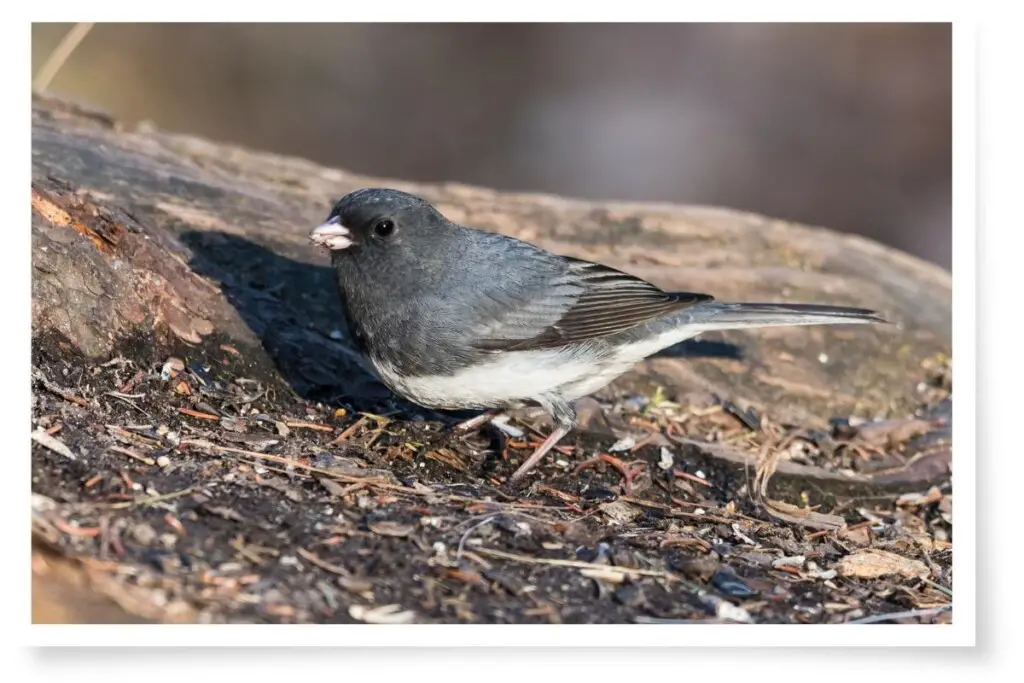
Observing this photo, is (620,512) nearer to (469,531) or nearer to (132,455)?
(469,531)

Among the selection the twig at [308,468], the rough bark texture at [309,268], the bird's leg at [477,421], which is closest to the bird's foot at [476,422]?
the bird's leg at [477,421]

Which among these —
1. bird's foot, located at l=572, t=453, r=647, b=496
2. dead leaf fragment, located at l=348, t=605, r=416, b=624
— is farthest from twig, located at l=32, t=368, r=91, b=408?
bird's foot, located at l=572, t=453, r=647, b=496

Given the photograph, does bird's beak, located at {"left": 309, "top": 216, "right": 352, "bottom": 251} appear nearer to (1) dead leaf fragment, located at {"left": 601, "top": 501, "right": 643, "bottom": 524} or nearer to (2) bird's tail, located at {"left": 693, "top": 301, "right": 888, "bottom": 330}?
(1) dead leaf fragment, located at {"left": 601, "top": 501, "right": 643, "bottom": 524}

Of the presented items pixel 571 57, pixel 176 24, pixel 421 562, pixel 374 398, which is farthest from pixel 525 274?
pixel 571 57

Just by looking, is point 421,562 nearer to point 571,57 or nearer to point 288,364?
point 288,364

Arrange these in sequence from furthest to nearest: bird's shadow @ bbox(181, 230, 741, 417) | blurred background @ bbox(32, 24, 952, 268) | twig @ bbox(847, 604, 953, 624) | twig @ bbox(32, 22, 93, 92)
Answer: blurred background @ bbox(32, 24, 952, 268)
bird's shadow @ bbox(181, 230, 741, 417)
twig @ bbox(32, 22, 93, 92)
twig @ bbox(847, 604, 953, 624)

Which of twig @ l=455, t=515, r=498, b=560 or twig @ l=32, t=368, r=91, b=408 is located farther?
twig @ l=32, t=368, r=91, b=408

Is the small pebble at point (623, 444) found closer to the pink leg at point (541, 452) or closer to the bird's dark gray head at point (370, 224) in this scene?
the pink leg at point (541, 452)
